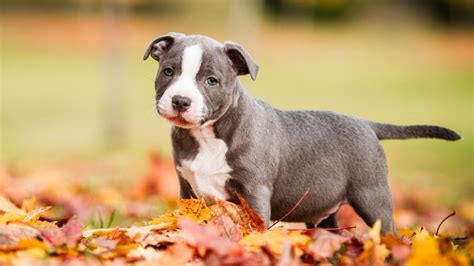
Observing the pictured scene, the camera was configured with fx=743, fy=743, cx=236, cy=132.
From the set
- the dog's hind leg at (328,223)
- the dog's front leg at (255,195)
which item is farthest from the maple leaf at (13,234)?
the dog's hind leg at (328,223)

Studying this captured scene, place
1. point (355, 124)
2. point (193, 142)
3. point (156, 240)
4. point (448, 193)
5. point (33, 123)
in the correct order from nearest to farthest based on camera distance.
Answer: point (156, 240)
point (193, 142)
point (355, 124)
point (448, 193)
point (33, 123)

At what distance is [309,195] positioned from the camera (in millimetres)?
4176

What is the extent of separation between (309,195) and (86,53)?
29679mm

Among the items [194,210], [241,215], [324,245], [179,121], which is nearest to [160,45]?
Result: [179,121]

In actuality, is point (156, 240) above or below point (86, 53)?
above

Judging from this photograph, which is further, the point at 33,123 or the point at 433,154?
the point at 33,123

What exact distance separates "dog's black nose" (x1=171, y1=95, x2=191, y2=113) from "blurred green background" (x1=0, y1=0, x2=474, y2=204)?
9.84 feet

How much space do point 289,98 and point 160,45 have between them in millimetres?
18898

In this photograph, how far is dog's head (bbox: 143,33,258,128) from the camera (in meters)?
3.59

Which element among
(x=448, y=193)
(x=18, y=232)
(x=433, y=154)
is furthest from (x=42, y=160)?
(x=18, y=232)

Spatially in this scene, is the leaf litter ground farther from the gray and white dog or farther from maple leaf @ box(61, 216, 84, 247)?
the gray and white dog

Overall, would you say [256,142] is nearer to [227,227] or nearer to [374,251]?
[227,227]

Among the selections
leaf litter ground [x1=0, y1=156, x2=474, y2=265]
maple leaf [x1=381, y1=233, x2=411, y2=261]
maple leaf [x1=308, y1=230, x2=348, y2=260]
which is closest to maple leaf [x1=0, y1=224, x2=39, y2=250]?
leaf litter ground [x1=0, y1=156, x2=474, y2=265]

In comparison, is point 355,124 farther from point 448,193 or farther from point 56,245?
point 448,193
